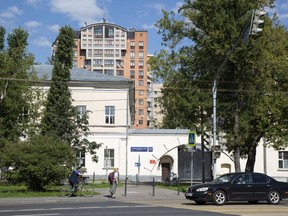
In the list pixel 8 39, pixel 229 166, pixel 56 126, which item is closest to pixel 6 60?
pixel 8 39

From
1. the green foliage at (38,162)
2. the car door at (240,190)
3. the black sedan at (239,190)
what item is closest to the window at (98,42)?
the green foliage at (38,162)

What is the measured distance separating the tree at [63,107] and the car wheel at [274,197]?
66.0ft

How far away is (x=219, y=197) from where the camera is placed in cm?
1914

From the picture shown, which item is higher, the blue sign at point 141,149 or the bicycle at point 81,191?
the blue sign at point 141,149

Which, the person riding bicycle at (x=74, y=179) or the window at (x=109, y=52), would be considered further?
the window at (x=109, y=52)

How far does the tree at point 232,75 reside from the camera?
31.5 m

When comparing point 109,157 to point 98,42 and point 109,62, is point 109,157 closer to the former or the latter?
point 109,62

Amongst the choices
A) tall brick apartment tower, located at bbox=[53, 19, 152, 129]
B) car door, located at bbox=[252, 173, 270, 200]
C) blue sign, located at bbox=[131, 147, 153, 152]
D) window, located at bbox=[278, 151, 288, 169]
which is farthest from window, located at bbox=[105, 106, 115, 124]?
tall brick apartment tower, located at bbox=[53, 19, 152, 129]

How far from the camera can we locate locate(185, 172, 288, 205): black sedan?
19109 millimetres

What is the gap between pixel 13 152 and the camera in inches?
984

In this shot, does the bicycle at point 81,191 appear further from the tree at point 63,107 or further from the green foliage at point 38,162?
the tree at point 63,107

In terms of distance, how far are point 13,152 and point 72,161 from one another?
3393 mm

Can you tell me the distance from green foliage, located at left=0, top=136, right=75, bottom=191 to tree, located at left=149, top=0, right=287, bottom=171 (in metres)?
11.3

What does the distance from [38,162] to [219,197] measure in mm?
10762
